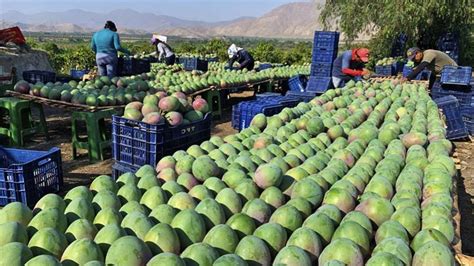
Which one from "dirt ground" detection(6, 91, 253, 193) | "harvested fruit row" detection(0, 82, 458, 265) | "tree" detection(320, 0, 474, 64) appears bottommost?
"dirt ground" detection(6, 91, 253, 193)

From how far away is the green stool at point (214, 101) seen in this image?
422 inches

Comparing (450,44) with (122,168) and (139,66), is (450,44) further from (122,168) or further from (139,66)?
(122,168)

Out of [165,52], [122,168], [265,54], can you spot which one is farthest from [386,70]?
[122,168]

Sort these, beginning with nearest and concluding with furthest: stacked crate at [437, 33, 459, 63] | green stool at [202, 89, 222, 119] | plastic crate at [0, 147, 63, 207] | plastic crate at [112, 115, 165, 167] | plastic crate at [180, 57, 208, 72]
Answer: plastic crate at [0, 147, 63, 207]
plastic crate at [112, 115, 165, 167]
green stool at [202, 89, 222, 119]
plastic crate at [180, 57, 208, 72]
stacked crate at [437, 33, 459, 63]

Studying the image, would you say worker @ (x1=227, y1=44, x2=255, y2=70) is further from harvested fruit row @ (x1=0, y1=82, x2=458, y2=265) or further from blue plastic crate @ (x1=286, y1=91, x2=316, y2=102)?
harvested fruit row @ (x1=0, y1=82, x2=458, y2=265)

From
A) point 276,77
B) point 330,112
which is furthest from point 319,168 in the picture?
point 276,77

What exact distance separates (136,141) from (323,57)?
6.36m

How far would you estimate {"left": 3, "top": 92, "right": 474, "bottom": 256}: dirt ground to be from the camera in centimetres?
541

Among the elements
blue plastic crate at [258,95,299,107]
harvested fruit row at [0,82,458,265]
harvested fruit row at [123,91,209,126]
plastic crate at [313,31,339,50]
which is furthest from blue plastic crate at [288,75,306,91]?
harvested fruit row at [0,82,458,265]

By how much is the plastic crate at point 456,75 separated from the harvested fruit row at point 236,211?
6815mm

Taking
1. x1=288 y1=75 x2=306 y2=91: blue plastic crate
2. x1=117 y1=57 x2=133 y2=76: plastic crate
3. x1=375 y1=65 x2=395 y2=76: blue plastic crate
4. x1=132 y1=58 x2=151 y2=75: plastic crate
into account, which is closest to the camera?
x1=288 y1=75 x2=306 y2=91: blue plastic crate

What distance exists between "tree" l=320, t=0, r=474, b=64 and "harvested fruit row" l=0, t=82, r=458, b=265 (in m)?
14.3

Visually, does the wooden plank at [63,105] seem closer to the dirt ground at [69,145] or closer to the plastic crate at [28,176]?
the dirt ground at [69,145]

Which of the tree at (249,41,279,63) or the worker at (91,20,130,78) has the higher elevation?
the worker at (91,20,130,78)
